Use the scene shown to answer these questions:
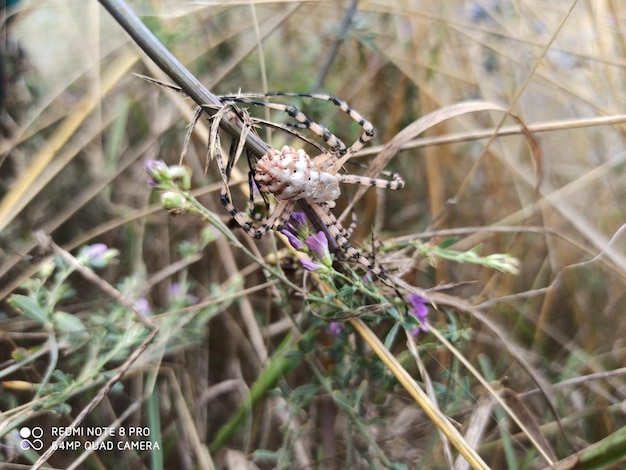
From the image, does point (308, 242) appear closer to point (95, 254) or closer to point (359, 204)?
point (95, 254)

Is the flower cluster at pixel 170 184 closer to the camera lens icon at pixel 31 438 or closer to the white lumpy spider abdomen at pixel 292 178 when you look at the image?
the white lumpy spider abdomen at pixel 292 178

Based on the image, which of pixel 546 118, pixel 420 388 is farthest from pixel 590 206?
pixel 420 388

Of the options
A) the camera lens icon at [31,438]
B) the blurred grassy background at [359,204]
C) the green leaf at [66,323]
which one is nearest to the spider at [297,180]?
the blurred grassy background at [359,204]

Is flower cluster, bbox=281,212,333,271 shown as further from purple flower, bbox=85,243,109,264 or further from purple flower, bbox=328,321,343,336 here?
purple flower, bbox=85,243,109,264

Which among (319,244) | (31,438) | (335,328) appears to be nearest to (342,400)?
(335,328)

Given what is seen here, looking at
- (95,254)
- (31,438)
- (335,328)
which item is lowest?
(31,438)

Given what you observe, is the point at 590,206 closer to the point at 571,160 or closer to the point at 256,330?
the point at 571,160
